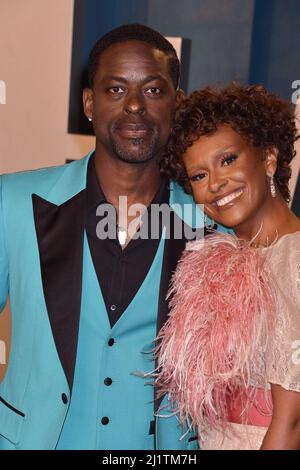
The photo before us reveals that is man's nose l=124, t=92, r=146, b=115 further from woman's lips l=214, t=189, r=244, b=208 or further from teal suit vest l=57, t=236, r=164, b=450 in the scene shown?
teal suit vest l=57, t=236, r=164, b=450

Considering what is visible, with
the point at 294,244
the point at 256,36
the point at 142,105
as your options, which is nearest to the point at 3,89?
the point at 256,36

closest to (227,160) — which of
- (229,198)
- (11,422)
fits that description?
(229,198)

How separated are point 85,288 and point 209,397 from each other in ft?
1.34

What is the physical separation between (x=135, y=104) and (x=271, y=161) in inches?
14.4

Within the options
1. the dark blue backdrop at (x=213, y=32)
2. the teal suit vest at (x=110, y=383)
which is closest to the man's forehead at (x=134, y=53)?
the teal suit vest at (x=110, y=383)

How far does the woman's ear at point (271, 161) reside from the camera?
181 centimetres

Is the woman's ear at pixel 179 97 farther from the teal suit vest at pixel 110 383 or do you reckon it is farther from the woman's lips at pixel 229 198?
the teal suit vest at pixel 110 383

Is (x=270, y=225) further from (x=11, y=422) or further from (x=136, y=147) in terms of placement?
(x=11, y=422)

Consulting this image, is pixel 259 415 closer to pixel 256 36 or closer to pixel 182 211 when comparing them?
pixel 182 211

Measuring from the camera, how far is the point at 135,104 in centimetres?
193

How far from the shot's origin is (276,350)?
5.29 feet

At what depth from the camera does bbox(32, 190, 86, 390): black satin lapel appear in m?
1.81

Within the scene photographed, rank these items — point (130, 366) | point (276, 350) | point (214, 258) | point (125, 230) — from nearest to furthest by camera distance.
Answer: point (276, 350) < point (214, 258) < point (130, 366) < point (125, 230)

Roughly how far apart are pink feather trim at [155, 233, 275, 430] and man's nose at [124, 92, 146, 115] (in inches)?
14.9
